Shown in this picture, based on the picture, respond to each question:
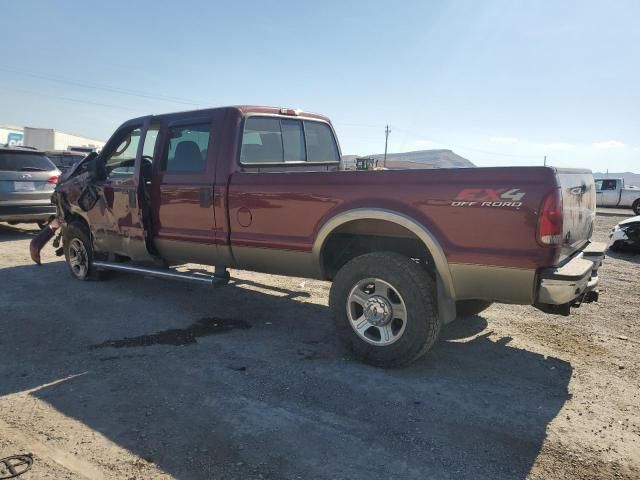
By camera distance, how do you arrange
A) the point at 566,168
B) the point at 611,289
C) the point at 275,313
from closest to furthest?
the point at 566,168 → the point at 275,313 → the point at 611,289

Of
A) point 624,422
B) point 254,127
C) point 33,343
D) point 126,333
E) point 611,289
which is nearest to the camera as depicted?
point 624,422

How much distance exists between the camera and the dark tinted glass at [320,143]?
18.5 feet

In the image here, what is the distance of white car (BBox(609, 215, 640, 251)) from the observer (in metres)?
9.20

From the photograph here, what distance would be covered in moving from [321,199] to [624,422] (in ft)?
8.64

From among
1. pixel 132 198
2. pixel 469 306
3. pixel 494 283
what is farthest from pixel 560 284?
pixel 132 198

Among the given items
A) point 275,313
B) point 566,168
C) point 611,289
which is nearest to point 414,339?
point 566,168

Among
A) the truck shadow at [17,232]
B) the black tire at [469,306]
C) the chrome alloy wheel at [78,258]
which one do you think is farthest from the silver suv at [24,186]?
the black tire at [469,306]

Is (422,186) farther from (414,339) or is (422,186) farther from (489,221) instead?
(414,339)

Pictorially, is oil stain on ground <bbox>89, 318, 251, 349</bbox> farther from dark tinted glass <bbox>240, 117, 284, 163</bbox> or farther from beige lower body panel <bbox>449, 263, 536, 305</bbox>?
beige lower body panel <bbox>449, 263, 536, 305</bbox>

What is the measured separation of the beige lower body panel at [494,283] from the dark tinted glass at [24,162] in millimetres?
9407

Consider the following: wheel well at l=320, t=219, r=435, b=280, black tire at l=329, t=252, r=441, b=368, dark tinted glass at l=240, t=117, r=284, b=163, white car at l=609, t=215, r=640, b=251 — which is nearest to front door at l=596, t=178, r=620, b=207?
white car at l=609, t=215, r=640, b=251

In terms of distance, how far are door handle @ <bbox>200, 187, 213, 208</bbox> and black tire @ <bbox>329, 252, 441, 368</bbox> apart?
1.61m

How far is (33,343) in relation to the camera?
421 centimetres

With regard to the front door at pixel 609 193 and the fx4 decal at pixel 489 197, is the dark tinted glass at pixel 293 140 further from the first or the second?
the front door at pixel 609 193
